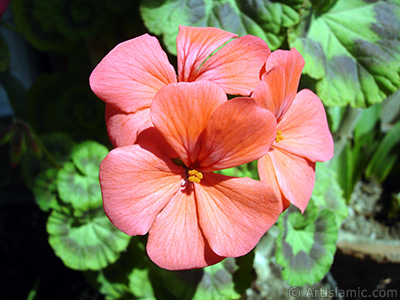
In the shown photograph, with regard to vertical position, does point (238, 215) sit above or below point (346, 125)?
above

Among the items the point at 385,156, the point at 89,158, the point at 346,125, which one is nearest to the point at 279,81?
the point at 89,158

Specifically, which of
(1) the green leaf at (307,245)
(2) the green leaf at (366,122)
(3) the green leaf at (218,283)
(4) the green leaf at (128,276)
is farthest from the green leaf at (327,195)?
(2) the green leaf at (366,122)

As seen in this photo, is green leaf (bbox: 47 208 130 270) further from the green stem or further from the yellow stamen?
the green stem

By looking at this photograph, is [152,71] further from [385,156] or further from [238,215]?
[385,156]

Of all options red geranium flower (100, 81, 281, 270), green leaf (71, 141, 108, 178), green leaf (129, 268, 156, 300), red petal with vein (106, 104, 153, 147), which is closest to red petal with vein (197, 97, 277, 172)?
red geranium flower (100, 81, 281, 270)

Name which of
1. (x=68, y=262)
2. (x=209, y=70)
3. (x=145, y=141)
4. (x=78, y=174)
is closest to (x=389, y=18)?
(x=209, y=70)
